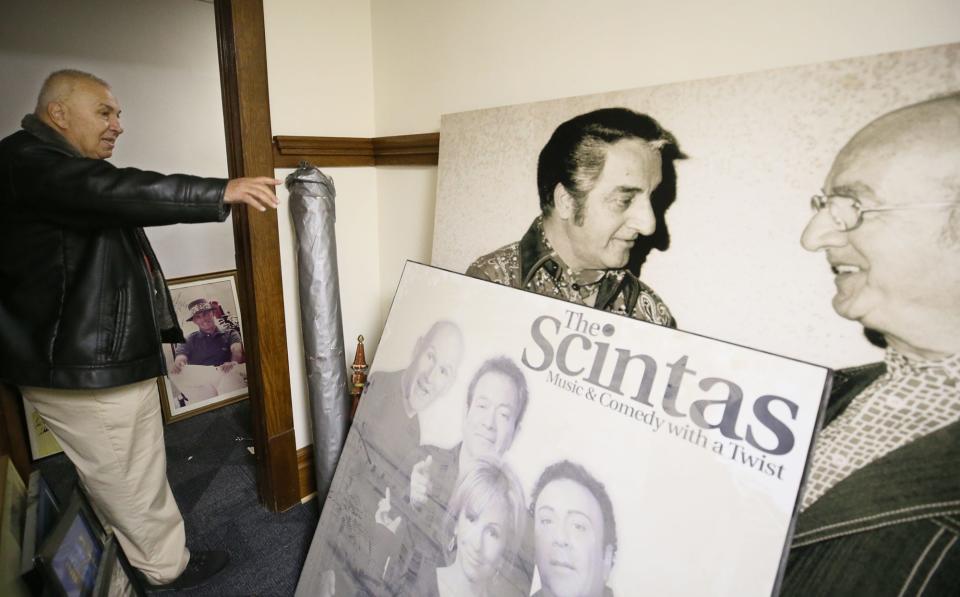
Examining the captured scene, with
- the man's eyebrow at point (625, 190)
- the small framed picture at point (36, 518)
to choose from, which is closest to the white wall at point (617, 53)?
the man's eyebrow at point (625, 190)

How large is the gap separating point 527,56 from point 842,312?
A: 98cm

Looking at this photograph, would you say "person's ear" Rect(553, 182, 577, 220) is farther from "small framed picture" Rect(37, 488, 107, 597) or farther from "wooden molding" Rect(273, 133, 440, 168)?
"small framed picture" Rect(37, 488, 107, 597)

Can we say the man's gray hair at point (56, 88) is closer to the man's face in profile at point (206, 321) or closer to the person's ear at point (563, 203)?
the person's ear at point (563, 203)

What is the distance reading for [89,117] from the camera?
1.31 meters

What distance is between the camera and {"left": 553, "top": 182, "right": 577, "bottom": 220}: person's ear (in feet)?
3.64

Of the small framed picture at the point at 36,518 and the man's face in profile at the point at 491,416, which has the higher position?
the man's face in profile at the point at 491,416

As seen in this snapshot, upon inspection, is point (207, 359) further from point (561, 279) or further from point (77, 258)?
point (561, 279)

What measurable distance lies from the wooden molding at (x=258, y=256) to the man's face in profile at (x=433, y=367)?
0.71m

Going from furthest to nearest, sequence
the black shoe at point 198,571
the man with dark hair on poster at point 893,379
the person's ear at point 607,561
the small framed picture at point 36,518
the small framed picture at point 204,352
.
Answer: the small framed picture at point 204,352 → the black shoe at point 198,571 → the small framed picture at point 36,518 → the person's ear at point 607,561 → the man with dark hair on poster at point 893,379

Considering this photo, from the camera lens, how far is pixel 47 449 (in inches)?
88.0

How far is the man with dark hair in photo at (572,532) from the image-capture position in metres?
0.81

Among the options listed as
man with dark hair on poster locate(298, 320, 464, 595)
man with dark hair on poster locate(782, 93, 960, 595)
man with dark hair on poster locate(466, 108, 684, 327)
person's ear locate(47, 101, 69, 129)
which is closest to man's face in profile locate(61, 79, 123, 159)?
person's ear locate(47, 101, 69, 129)

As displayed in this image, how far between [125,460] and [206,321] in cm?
142

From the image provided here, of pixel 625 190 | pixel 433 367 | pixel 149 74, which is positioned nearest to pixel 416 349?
pixel 433 367
